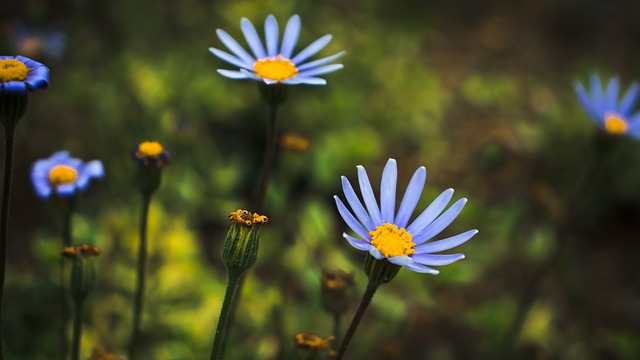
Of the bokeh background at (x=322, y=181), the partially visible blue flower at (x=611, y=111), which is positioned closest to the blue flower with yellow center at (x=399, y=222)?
the bokeh background at (x=322, y=181)

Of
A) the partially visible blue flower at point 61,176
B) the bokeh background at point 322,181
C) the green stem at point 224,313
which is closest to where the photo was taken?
the green stem at point 224,313

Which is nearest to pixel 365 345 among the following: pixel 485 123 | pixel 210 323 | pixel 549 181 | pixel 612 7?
pixel 210 323

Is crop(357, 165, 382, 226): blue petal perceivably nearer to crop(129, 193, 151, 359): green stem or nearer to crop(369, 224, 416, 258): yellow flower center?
crop(369, 224, 416, 258): yellow flower center

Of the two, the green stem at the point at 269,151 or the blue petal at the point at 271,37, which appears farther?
the blue petal at the point at 271,37

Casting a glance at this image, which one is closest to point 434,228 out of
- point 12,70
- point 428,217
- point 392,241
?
point 428,217

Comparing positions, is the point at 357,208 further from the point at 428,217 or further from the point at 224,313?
the point at 224,313

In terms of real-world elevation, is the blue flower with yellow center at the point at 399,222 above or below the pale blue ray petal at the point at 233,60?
below

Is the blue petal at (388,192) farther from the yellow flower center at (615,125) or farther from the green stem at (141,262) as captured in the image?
the yellow flower center at (615,125)

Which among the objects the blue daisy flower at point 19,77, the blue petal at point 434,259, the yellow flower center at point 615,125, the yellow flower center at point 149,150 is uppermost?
the yellow flower center at point 615,125
